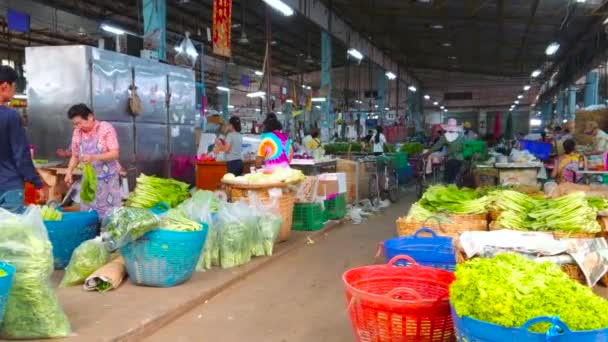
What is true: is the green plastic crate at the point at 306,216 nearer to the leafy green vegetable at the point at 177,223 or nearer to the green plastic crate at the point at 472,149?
the leafy green vegetable at the point at 177,223

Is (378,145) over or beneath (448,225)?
over

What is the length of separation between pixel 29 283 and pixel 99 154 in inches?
106

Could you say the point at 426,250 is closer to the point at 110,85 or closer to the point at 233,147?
the point at 110,85

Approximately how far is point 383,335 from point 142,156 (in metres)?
6.78

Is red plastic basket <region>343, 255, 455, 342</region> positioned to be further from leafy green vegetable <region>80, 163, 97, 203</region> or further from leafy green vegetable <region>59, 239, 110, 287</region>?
leafy green vegetable <region>80, 163, 97, 203</region>

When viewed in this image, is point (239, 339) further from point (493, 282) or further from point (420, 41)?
point (420, 41)

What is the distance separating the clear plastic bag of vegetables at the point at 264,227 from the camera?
20.6 ft

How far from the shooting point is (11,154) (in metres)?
4.48

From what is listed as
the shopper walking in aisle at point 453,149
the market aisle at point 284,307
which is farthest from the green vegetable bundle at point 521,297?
the shopper walking in aisle at point 453,149

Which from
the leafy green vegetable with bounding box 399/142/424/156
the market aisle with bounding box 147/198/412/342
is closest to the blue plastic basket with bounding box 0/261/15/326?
the market aisle with bounding box 147/198/412/342

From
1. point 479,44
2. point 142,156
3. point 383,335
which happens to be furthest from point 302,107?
point 383,335

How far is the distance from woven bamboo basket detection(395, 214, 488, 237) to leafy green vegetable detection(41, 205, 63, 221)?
350 cm

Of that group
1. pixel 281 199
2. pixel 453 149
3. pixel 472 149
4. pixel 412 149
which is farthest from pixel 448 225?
pixel 412 149

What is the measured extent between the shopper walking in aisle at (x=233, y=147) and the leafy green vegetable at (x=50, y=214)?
16.0 ft
